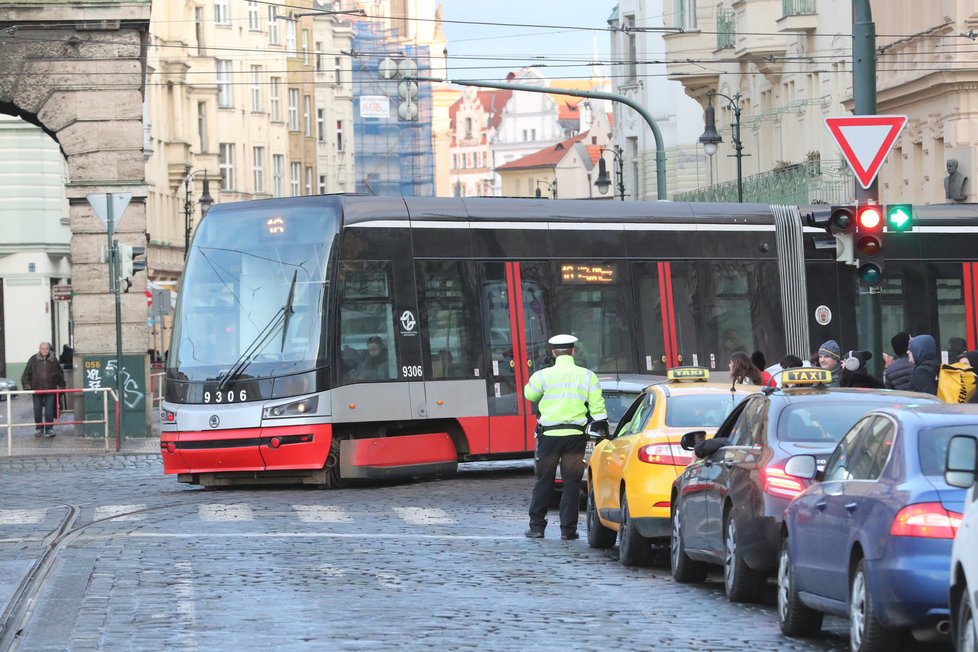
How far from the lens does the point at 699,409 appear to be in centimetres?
1691

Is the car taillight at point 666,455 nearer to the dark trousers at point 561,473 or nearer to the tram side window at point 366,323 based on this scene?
the dark trousers at point 561,473

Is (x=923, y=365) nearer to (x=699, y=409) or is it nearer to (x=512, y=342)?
(x=699, y=409)

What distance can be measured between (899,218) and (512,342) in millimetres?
7509

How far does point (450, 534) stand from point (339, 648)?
8.15m

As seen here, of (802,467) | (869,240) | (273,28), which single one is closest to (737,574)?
(802,467)

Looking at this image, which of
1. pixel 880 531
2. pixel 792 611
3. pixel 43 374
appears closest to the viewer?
pixel 880 531

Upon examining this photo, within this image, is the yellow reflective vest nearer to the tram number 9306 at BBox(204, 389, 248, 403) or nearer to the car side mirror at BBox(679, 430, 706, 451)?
the car side mirror at BBox(679, 430, 706, 451)

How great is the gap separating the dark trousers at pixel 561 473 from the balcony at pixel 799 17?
36.3 metres

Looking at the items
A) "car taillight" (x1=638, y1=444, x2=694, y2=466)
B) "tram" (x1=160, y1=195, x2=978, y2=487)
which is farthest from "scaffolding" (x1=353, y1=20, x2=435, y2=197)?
"car taillight" (x1=638, y1=444, x2=694, y2=466)

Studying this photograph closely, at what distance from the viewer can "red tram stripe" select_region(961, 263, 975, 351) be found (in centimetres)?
2962

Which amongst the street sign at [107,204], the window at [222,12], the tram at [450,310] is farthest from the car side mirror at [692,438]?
the window at [222,12]

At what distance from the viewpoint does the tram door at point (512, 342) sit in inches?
1045

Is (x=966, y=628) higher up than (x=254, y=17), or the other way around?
(x=254, y=17)

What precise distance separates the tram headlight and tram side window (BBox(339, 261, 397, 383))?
22.2 inches
